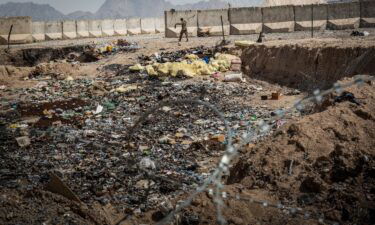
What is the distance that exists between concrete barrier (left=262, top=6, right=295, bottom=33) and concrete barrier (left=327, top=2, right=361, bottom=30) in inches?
71.7

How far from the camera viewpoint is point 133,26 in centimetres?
Answer: 2645

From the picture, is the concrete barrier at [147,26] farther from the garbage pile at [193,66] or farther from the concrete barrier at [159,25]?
the garbage pile at [193,66]

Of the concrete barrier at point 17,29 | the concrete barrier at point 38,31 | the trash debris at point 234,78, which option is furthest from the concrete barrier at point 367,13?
the concrete barrier at point 17,29

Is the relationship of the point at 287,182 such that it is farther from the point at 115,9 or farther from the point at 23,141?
the point at 115,9

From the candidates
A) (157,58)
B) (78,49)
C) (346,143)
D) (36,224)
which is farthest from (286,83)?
(78,49)

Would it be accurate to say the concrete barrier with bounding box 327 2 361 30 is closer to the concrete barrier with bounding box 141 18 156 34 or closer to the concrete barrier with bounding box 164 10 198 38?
the concrete barrier with bounding box 164 10 198 38

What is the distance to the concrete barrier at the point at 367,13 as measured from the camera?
653 inches

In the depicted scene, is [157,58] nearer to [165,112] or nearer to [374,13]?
[165,112]

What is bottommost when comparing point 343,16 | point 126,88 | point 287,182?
point 287,182

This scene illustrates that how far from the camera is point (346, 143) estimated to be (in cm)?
442

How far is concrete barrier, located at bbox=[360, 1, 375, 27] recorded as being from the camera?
1658cm

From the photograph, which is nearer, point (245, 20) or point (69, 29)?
point (245, 20)

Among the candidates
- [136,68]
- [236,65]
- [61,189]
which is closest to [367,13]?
[236,65]

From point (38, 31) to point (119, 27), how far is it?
227 inches
